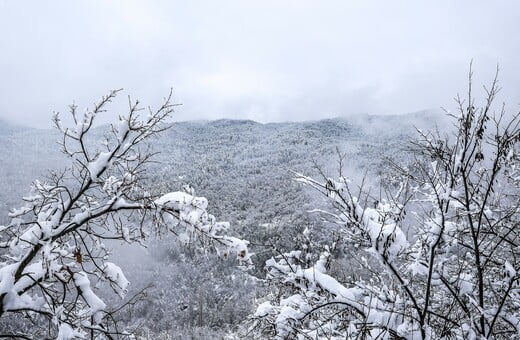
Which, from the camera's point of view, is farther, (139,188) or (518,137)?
(139,188)

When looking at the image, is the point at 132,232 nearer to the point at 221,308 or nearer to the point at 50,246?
the point at 50,246

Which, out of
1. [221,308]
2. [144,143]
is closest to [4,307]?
[144,143]

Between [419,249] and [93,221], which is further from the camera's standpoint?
[93,221]

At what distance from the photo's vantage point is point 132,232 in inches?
167

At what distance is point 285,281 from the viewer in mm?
4438

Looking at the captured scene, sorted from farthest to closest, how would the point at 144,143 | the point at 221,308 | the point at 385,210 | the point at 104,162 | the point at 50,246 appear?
the point at 221,308
the point at 144,143
the point at 104,162
the point at 385,210
the point at 50,246

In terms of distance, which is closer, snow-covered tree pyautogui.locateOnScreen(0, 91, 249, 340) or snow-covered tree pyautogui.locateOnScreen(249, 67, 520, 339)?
snow-covered tree pyautogui.locateOnScreen(249, 67, 520, 339)

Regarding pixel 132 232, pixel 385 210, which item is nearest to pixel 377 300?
pixel 385 210

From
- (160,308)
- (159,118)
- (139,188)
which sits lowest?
(160,308)

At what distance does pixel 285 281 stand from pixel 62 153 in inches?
108

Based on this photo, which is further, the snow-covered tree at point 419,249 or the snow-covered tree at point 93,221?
the snow-covered tree at point 93,221

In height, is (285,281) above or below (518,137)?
below

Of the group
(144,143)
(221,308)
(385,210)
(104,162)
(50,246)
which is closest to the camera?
(50,246)

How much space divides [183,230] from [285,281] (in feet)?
4.05
